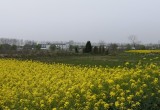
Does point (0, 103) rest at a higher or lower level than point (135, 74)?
lower

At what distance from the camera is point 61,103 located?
684 centimetres

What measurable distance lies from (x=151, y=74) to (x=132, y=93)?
57.9 inches

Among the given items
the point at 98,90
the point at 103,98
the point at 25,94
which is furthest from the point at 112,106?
the point at 25,94

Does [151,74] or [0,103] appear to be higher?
[151,74]

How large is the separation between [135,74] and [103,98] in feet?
5.34

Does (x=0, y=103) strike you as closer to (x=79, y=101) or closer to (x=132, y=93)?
(x=79, y=101)

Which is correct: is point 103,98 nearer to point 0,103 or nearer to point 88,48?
point 0,103

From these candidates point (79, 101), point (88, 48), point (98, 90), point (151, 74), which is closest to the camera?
point (79, 101)

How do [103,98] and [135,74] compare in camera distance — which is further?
[135,74]

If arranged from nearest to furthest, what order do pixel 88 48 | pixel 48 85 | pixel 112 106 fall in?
pixel 112 106 < pixel 48 85 < pixel 88 48

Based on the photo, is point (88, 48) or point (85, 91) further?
point (88, 48)

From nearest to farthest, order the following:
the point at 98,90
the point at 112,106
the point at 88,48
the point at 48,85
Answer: the point at 112,106
the point at 98,90
the point at 48,85
the point at 88,48

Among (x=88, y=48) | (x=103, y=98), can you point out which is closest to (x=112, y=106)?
(x=103, y=98)

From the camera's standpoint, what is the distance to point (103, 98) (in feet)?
21.4
